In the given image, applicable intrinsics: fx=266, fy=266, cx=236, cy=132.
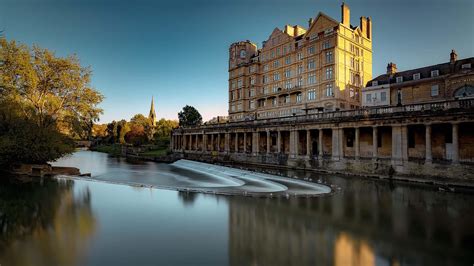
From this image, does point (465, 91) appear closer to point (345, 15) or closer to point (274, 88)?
point (345, 15)

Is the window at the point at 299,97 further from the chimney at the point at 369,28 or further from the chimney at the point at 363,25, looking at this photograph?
the chimney at the point at 369,28

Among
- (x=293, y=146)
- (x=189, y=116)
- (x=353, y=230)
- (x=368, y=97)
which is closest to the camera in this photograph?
(x=353, y=230)

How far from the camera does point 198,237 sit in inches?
396

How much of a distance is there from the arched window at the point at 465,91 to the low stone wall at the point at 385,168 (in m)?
13.9

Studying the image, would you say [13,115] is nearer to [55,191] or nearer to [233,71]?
[55,191]

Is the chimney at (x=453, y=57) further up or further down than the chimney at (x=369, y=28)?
further down

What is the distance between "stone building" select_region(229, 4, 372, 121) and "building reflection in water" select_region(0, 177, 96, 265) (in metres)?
28.6

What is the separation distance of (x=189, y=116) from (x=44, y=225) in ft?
216

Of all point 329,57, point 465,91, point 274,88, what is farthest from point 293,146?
point 274,88

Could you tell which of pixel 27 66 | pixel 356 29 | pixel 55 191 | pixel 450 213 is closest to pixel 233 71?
pixel 356 29

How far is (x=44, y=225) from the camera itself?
435 inches

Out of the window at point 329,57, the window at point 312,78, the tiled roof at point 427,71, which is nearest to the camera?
the tiled roof at point 427,71

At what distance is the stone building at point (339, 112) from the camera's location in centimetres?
2247

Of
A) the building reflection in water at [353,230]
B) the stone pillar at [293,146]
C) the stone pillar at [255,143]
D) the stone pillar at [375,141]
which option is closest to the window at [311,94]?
the stone pillar at [255,143]
